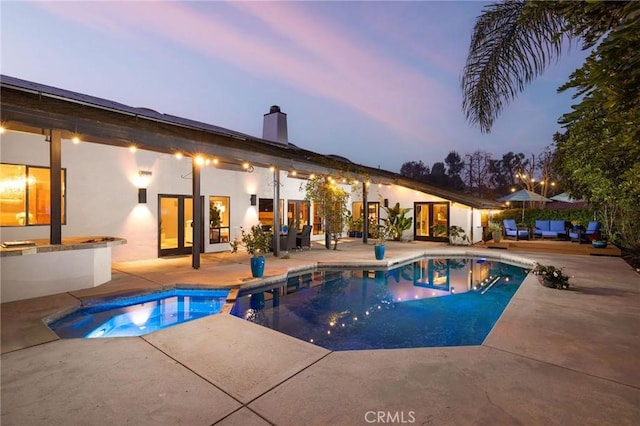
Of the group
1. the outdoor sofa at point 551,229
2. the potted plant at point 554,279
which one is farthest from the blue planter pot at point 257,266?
the outdoor sofa at point 551,229

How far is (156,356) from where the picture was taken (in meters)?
3.51

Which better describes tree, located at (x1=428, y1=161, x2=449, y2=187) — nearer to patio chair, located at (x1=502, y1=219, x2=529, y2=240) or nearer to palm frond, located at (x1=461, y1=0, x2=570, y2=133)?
patio chair, located at (x1=502, y1=219, x2=529, y2=240)

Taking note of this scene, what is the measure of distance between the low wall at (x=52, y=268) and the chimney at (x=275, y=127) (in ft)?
33.0

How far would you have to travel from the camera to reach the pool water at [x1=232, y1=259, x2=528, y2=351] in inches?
189

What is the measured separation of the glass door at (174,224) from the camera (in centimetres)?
1045

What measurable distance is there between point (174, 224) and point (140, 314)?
222 inches

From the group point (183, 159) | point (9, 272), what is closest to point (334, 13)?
point (183, 159)

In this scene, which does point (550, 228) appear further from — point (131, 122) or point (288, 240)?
point (131, 122)

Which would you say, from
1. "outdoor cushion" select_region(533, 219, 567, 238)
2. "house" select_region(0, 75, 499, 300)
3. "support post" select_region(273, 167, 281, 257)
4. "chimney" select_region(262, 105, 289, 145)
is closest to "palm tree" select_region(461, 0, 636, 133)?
"house" select_region(0, 75, 499, 300)

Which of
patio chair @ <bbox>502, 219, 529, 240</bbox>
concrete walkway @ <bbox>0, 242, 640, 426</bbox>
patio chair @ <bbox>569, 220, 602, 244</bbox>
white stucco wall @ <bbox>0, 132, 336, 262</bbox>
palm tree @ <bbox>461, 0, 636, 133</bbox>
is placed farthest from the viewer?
patio chair @ <bbox>502, 219, 529, 240</bbox>

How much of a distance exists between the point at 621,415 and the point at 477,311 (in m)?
3.68

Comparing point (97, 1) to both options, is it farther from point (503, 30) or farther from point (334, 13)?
point (503, 30)

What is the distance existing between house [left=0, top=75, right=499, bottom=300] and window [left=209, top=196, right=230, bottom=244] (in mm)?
39

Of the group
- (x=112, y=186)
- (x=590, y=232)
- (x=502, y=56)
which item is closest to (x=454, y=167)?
(x=590, y=232)
